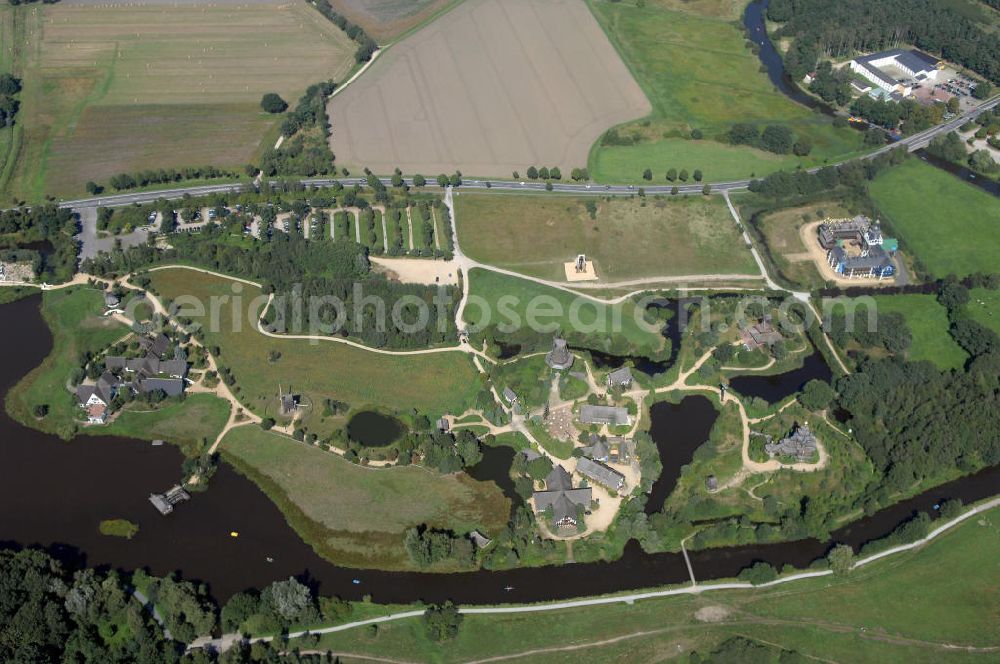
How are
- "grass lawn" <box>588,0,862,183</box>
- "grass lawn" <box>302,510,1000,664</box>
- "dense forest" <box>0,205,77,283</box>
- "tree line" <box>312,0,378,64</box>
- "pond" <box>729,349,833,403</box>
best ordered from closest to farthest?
"grass lawn" <box>302,510,1000,664</box> < "pond" <box>729,349,833,403</box> < "dense forest" <box>0,205,77,283</box> < "grass lawn" <box>588,0,862,183</box> < "tree line" <box>312,0,378,64</box>

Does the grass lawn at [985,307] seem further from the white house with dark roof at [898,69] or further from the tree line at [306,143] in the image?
the tree line at [306,143]

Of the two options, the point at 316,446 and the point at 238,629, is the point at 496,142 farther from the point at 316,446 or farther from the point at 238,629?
the point at 238,629

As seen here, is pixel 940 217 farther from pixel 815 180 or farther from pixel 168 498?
pixel 168 498

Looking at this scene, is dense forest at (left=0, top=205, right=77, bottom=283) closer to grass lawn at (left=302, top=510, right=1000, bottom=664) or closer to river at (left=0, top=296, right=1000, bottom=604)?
river at (left=0, top=296, right=1000, bottom=604)

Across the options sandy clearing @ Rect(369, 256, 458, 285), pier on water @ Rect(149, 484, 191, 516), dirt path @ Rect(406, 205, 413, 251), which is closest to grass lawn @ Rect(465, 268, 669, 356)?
sandy clearing @ Rect(369, 256, 458, 285)

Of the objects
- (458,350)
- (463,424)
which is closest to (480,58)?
(458,350)

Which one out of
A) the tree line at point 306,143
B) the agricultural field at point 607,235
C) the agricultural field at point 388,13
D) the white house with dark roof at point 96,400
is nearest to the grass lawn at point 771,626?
the white house with dark roof at point 96,400
